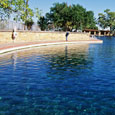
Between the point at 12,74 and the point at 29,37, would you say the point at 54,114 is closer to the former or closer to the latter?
the point at 12,74

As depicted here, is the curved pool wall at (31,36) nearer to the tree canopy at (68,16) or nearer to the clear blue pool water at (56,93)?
the tree canopy at (68,16)

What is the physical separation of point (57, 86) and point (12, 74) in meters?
3.57

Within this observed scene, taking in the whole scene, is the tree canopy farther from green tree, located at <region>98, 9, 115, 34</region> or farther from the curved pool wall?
green tree, located at <region>98, 9, 115, 34</region>

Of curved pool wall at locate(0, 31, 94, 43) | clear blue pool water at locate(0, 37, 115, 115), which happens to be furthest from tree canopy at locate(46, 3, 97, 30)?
clear blue pool water at locate(0, 37, 115, 115)

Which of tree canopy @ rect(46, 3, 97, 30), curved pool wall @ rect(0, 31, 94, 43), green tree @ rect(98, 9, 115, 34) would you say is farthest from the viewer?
green tree @ rect(98, 9, 115, 34)

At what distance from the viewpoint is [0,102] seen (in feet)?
23.4

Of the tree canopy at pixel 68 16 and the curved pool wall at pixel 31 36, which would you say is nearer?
the curved pool wall at pixel 31 36

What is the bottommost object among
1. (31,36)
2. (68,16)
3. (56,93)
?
(56,93)

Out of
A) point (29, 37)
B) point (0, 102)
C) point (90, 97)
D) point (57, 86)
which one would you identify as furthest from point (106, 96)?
point (29, 37)

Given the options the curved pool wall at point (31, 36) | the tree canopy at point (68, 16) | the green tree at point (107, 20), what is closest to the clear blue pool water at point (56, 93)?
the curved pool wall at point (31, 36)

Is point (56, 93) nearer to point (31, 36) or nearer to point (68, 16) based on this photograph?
point (31, 36)

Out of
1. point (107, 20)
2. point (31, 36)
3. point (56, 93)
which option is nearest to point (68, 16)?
point (31, 36)

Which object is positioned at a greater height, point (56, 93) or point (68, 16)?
point (68, 16)

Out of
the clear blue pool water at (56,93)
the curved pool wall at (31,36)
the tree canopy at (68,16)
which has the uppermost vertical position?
the tree canopy at (68,16)
